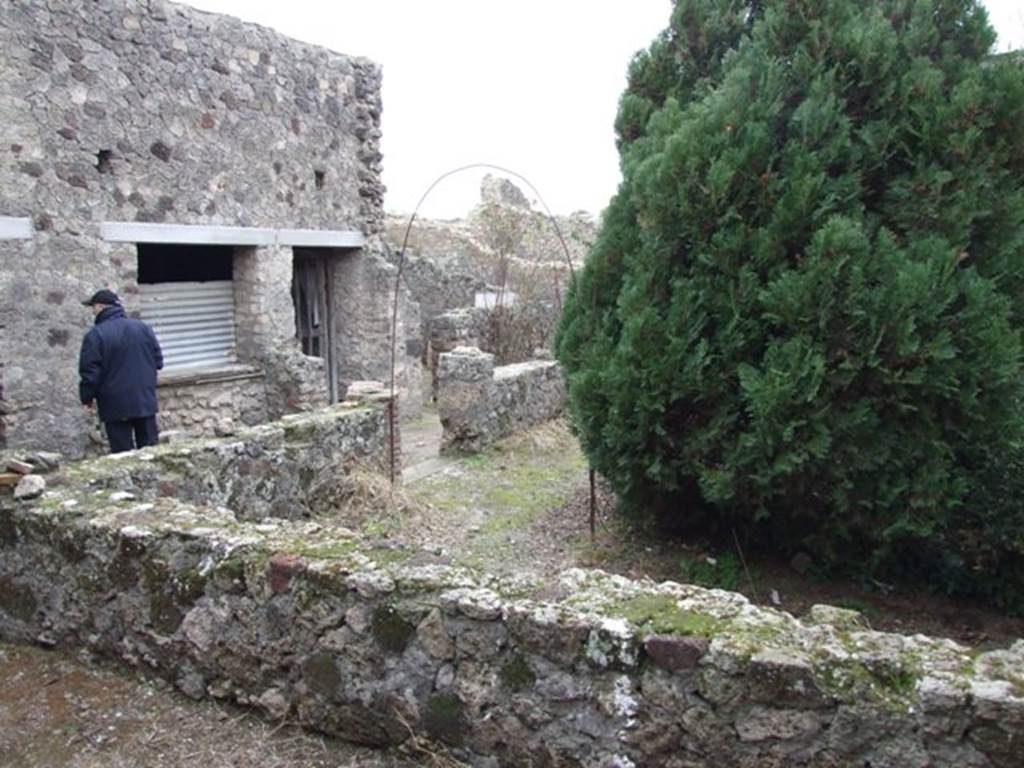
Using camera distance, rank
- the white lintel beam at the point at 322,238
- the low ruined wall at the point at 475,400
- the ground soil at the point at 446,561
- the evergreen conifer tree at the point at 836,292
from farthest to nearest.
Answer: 1. the white lintel beam at the point at 322,238
2. the low ruined wall at the point at 475,400
3. the evergreen conifer tree at the point at 836,292
4. the ground soil at the point at 446,561

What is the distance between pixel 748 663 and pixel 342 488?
4.37 meters

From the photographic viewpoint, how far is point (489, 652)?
272cm

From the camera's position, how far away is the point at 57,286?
7.49 m

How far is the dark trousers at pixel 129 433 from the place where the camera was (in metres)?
6.78

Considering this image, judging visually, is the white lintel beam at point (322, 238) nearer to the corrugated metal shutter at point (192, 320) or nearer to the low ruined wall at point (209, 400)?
the corrugated metal shutter at point (192, 320)

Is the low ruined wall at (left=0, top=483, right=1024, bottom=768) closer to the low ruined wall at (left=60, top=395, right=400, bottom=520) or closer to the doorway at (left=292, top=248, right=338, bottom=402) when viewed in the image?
the low ruined wall at (left=60, top=395, right=400, bottom=520)

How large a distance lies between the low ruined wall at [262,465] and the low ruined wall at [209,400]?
2.44 metres

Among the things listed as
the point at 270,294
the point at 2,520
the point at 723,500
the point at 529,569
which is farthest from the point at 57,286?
the point at 723,500

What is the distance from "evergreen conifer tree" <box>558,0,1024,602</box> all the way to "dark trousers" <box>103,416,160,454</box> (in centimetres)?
376

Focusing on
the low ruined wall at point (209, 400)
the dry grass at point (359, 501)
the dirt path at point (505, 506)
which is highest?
the low ruined wall at point (209, 400)

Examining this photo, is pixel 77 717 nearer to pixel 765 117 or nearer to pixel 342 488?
pixel 342 488

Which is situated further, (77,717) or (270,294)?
(270,294)

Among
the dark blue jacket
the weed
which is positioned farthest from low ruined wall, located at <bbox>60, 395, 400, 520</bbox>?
the weed

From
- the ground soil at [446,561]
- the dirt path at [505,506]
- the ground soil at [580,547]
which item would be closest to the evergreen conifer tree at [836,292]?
the ground soil at [580,547]
